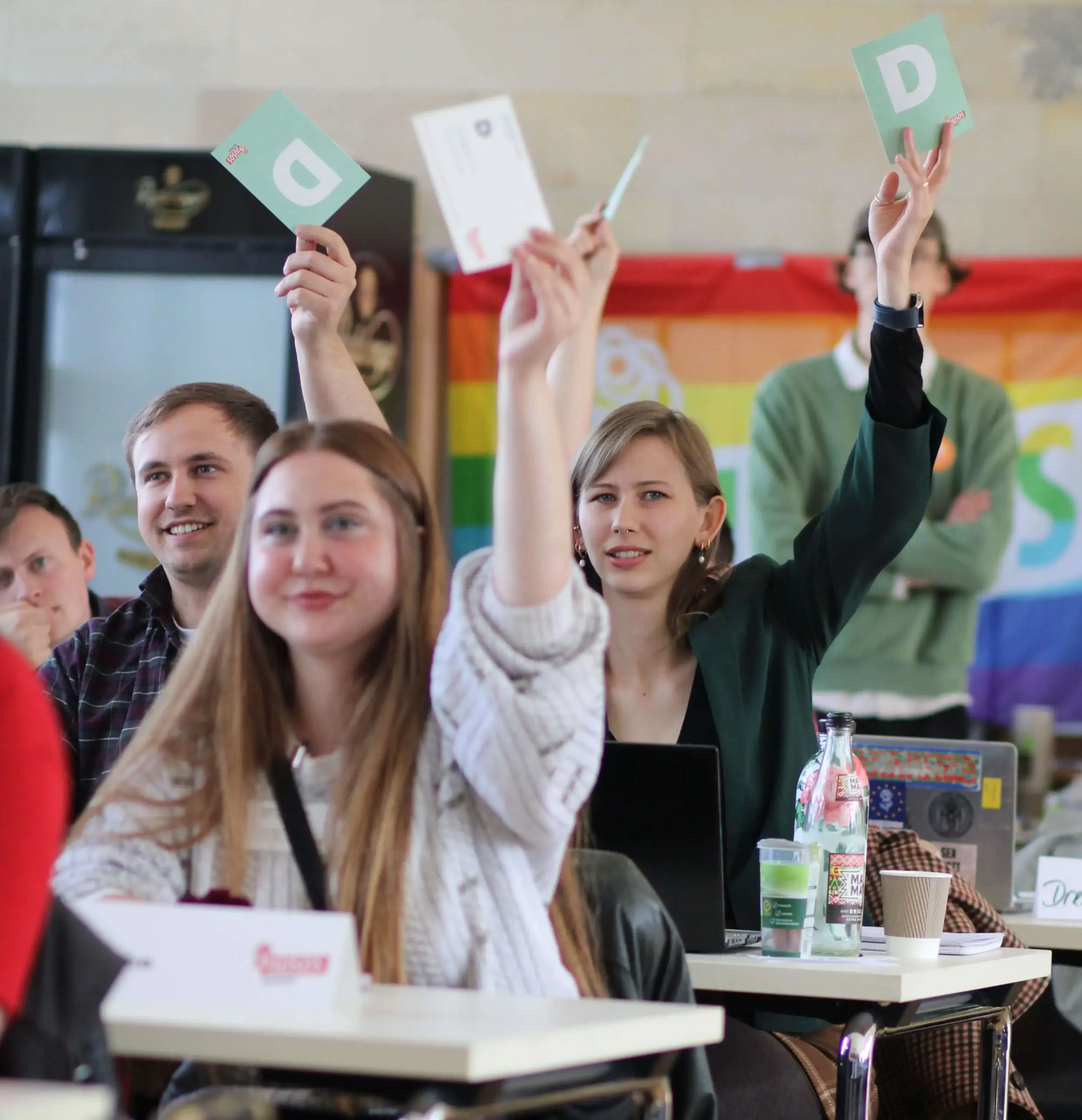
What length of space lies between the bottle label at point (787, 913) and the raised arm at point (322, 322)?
0.83 m

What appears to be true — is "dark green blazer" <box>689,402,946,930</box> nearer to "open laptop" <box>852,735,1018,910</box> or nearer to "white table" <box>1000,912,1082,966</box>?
"open laptop" <box>852,735,1018,910</box>

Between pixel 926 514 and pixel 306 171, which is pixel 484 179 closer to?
pixel 306 171

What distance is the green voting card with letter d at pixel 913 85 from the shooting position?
2.35 m

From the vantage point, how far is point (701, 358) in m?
5.80

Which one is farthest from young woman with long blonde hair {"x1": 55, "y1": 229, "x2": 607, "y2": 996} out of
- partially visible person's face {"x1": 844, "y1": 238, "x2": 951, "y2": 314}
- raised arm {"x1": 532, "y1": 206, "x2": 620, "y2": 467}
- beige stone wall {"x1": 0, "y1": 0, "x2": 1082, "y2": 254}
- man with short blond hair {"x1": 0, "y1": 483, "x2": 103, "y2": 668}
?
beige stone wall {"x1": 0, "y1": 0, "x2": 1082, "y2": 254}

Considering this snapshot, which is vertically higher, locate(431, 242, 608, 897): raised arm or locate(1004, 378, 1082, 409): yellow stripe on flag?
locate(1004, 378, 1082, 409): yellow stripe on flag

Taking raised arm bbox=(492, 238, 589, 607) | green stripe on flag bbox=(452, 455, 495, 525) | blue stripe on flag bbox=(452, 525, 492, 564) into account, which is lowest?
raised arm bbox=(492, 238, 589, 607)

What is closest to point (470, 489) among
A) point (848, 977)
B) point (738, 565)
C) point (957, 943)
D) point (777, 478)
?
point (777, 478)

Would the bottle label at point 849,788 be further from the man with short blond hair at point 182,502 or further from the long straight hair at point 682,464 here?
the man with short blond hair at point 182,502

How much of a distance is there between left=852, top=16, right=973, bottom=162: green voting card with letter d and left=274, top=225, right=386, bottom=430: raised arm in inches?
29.9

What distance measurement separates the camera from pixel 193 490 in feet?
8.30

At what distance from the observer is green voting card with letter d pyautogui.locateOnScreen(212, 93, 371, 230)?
234cm

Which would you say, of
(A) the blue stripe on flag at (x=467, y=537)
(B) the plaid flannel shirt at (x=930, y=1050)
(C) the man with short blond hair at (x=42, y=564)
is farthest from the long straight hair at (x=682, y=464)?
(A) the blue stripe on flag at (x=467, y=537)

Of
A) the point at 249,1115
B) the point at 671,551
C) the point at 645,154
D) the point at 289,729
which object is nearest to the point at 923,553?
the point at 645,154
